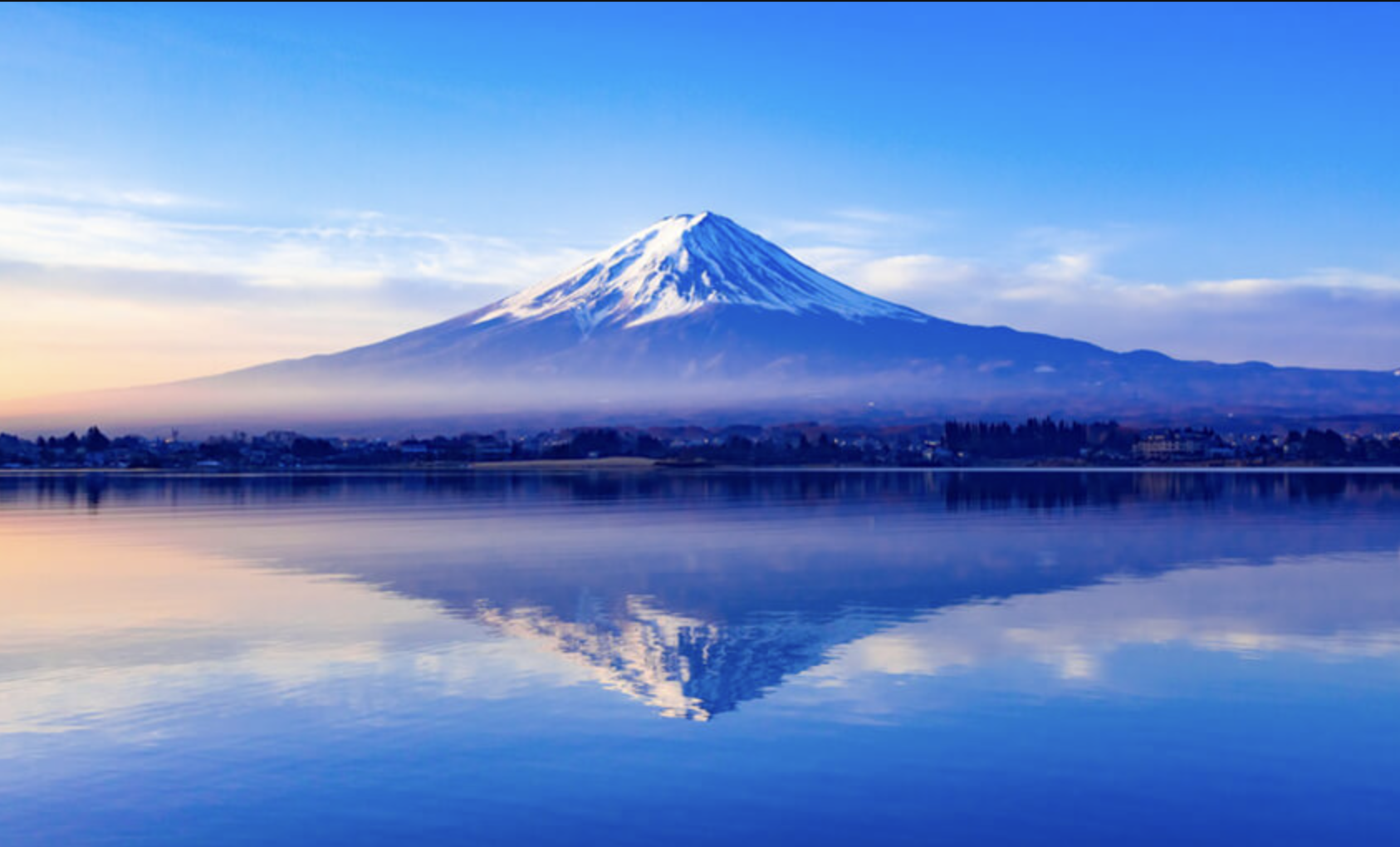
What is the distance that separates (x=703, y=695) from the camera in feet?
53.2

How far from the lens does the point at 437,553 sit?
34969mm

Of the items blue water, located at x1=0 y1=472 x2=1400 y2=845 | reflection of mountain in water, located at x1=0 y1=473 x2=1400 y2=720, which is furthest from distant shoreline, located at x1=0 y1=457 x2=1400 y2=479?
blue water, located at x1=0 y1=472 x2=1400 y2=845

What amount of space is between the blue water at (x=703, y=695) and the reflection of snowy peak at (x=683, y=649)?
0.31 ft

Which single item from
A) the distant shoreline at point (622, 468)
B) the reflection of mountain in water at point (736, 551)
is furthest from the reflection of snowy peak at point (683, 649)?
the distant shoreline at point (622, 468)

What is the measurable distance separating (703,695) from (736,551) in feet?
62.9

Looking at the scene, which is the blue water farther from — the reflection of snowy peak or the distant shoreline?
the distant shoreline

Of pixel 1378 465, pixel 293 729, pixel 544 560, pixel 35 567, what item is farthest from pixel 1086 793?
pixel 1378 465

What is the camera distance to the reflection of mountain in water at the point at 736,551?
66.3ft

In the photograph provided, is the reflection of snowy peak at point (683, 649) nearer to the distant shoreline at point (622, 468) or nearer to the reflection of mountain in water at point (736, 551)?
the reflection of mountain in water at point (736, 551)

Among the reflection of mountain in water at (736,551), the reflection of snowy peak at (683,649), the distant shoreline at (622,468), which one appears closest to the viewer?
the reflection of snowy peak at (683,649)

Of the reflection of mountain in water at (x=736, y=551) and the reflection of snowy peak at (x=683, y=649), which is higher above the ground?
the reflection of mountain in water at (x=736, y=551)

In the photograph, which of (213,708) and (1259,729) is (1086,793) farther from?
(213,708)

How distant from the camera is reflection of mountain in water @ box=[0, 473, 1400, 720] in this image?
66.3ft

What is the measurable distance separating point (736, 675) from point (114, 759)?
7541mm
